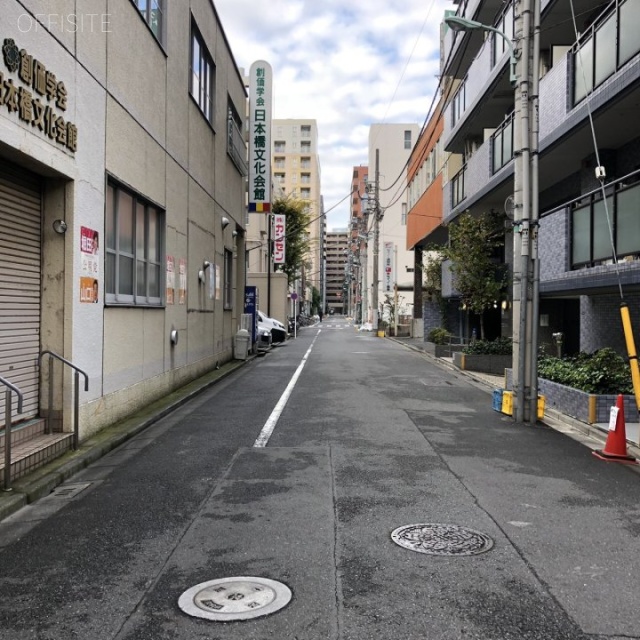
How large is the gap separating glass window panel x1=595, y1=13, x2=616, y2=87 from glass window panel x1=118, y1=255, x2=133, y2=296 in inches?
346

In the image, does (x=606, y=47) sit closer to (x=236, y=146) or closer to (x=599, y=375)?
(x=599, y=375)

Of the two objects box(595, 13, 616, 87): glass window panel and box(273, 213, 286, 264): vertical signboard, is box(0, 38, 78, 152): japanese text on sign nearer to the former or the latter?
box(595, 13, 616, 87): glass window panel

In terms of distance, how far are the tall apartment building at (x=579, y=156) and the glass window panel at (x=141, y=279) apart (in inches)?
253

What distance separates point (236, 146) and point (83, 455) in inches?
605

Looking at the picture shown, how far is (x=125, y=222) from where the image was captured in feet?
31.0

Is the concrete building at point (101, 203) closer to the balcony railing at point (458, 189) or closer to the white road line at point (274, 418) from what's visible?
the white road line at point (274, 418)

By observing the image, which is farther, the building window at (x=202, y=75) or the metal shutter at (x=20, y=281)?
the building window at (x=202, y=75)

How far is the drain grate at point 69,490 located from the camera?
5.52 m

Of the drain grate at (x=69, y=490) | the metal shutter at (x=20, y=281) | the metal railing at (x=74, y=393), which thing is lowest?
the drain grate at (x=69, y=490)

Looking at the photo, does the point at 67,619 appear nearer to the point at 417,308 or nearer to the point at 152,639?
the point at 152,639

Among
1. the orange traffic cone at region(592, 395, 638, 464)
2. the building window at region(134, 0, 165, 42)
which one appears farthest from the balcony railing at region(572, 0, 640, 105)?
the building window at region(134, 0, 165, 42)

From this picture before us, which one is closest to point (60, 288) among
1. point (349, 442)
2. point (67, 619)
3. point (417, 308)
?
point (349, 442)

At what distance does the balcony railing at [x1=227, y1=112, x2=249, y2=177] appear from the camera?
18.8m

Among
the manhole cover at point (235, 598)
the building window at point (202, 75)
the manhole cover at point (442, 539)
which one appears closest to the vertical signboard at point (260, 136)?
the building window at point (202, 75)
